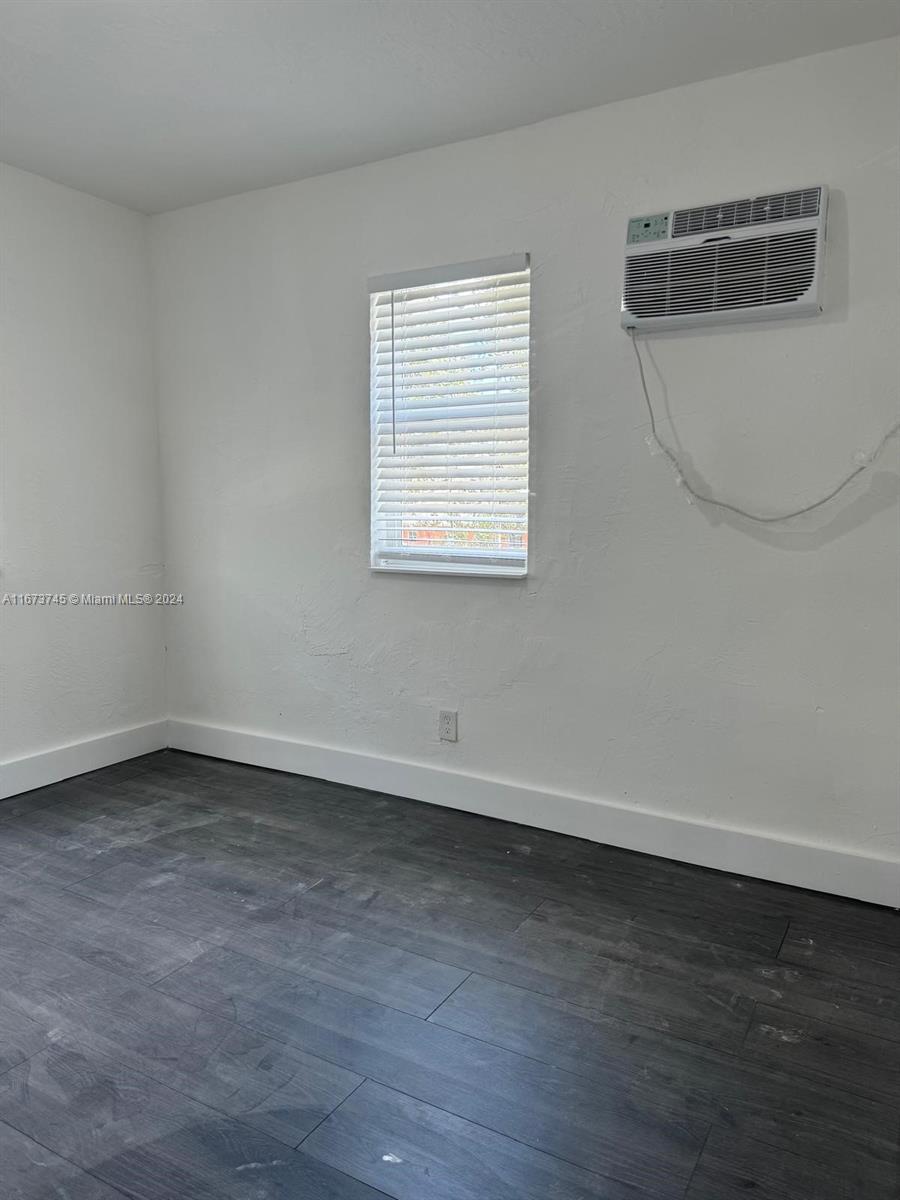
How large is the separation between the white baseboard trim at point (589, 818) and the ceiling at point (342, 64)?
92.5 inches

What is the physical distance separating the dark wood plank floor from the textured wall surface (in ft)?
1.47

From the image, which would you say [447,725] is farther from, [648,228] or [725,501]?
[648,228]

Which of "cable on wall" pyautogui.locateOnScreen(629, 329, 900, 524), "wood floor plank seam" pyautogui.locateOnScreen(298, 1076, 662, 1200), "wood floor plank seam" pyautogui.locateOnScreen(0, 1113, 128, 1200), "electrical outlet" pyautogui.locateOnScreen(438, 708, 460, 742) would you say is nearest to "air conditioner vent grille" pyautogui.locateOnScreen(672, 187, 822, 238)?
"cable on wall" pyautogui.locateOnScreen(629, 329, 900, 524)

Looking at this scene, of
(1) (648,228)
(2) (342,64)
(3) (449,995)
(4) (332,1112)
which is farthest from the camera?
(1) (648,228)

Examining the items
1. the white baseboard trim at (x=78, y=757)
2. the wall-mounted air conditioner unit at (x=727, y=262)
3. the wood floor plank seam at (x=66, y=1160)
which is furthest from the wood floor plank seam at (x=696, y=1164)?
the white baseboard trim at (x=78, y=757)

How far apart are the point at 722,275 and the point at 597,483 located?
29.4 inches

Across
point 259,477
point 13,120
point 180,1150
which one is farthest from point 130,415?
point 180,1150

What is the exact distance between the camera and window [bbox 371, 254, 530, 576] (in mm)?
2986

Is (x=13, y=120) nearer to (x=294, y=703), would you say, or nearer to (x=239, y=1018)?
(x=294, y=703)

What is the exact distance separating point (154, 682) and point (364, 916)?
2.07 meters

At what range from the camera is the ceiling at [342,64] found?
2.18m

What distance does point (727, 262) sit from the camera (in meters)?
2.48

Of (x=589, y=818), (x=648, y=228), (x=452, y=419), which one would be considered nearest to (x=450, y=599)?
(x=452, y=419)

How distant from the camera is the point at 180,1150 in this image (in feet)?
5.02
